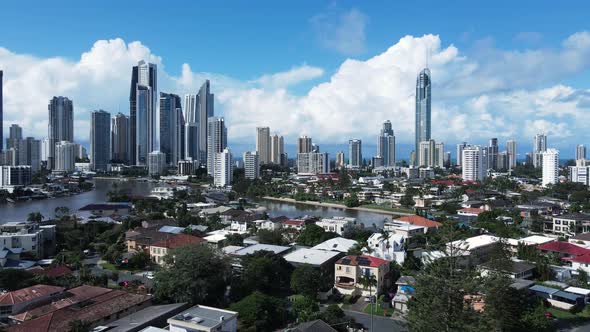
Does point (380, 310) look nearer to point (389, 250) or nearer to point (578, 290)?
point (389, 250)

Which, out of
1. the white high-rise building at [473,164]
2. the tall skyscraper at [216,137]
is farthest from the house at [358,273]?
the tall skyscraper at [216,137]

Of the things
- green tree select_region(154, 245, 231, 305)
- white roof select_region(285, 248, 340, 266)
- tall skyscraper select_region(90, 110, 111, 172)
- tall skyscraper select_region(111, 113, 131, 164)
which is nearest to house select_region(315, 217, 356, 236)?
white roof select_region(285, 248, 340, 266)

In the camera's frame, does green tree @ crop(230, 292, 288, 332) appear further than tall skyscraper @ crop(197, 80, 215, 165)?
No

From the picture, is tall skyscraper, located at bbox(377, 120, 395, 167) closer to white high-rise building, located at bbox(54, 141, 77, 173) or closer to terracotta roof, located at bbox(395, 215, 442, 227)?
white high-rise building, located at bbox(54, 141, 77, 173)

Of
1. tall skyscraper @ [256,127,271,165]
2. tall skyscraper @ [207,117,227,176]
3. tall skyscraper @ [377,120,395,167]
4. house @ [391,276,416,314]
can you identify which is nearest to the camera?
house @ [391,276,416,314]

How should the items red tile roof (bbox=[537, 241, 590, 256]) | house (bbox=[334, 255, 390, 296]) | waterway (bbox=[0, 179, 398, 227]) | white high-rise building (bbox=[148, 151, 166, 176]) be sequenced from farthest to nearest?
white high-rise building (bbox=[148, 151, 166, 176]), waterway (bbox=[0, 179, 398, 227]), red tile roof (bbox=[537, 241, 590, 256]), house (bbox=[334, 255, 390, 296])

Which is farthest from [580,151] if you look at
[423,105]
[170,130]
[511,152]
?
[170,130]

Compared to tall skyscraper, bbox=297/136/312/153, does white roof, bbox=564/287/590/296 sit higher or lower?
lower

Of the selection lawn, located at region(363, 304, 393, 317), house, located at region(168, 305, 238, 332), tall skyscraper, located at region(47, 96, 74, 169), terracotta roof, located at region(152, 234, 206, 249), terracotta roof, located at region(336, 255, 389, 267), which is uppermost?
tall skyscraper, located at region(47, 96, 74, 169)

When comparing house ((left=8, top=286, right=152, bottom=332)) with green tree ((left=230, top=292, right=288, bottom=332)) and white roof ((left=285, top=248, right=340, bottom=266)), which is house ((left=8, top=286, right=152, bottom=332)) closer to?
green tree ((left=230, top=292, right=288, bottom=332))
